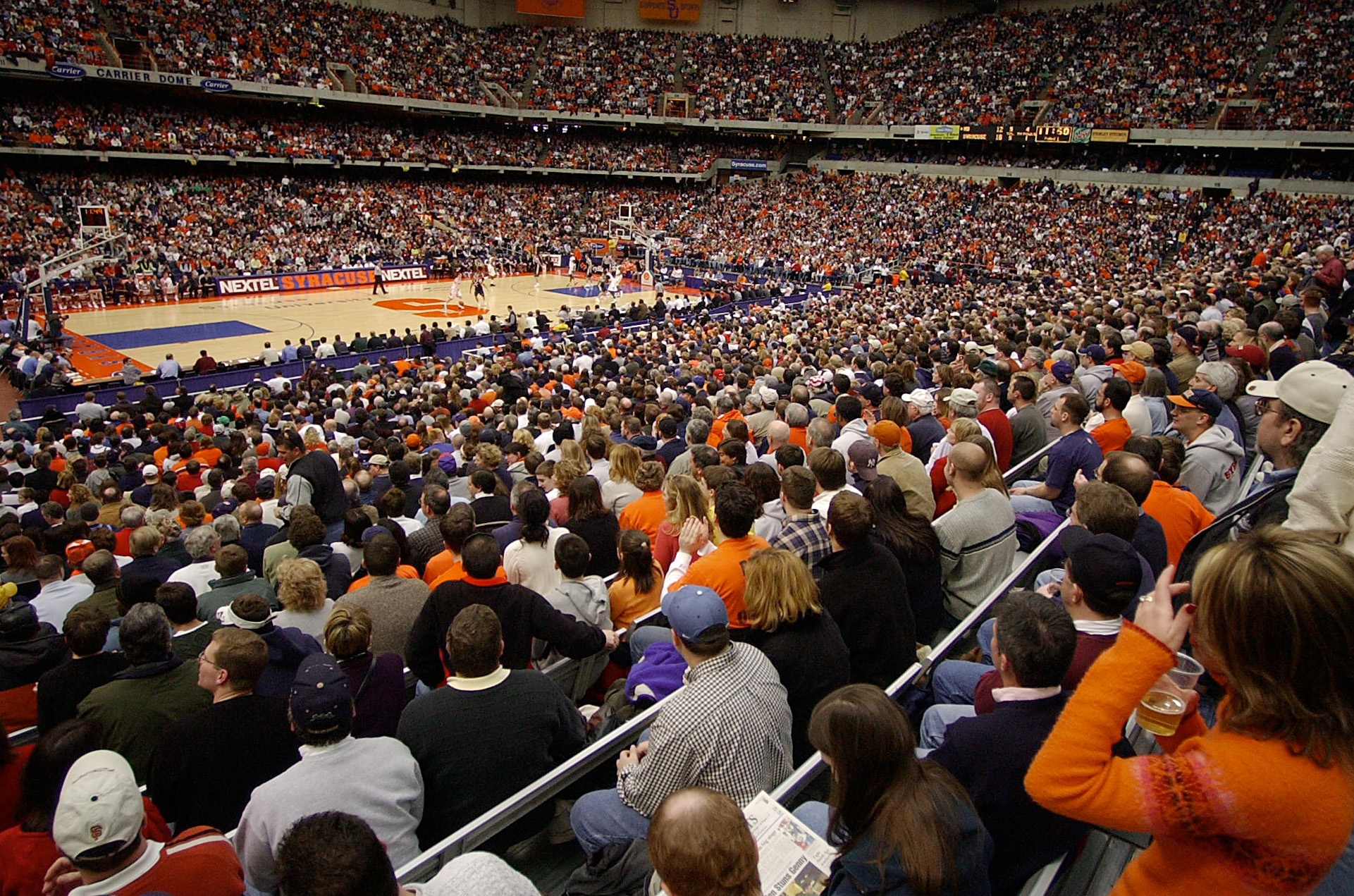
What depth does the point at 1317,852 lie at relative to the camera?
1.64m

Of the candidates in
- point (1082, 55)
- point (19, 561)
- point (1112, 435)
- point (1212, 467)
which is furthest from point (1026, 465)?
point (1082, 55)

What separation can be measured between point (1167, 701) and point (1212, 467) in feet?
14.6

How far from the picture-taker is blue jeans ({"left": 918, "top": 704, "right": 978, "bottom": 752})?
3531mm

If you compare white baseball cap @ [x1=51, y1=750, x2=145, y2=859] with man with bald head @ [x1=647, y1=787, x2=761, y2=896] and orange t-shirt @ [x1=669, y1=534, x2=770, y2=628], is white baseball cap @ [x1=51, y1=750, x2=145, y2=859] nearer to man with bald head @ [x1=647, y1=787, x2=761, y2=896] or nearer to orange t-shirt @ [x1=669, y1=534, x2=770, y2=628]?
man with bald head @ [x1=647, y1=787, x2=761, y2=896]

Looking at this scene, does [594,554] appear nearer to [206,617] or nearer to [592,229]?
[206,617]

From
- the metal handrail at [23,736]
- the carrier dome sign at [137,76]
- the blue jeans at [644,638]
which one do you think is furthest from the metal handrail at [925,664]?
the carrier dome sign at [137,76]


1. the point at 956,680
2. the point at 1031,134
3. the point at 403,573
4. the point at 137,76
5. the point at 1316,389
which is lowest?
the point at 403,573

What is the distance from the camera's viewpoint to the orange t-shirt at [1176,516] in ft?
15.6

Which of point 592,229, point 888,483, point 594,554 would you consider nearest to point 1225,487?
point 888,483

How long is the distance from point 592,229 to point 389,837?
49406mm

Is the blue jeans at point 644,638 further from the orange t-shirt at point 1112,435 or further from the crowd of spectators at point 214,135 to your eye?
the crowd of spectators at point 214,135

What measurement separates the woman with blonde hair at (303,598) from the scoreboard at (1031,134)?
4871 cm

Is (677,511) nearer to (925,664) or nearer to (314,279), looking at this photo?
(925,664)

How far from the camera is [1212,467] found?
5.61 metres
